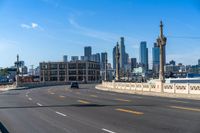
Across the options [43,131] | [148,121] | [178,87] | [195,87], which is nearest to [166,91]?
[178,87]

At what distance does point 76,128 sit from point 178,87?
2610cm

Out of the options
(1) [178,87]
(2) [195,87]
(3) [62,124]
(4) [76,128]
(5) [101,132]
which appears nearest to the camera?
(5) [101,132]

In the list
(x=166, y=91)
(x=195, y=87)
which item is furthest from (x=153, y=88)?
(x=195, y=87)

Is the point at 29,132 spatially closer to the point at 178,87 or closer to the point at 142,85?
the point at 178,87

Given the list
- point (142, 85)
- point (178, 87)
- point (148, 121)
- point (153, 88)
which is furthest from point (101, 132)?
point (142, 85)

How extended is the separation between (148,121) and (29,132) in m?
4.99

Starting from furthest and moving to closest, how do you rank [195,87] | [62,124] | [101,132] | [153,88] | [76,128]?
1. [153,88]
2. [195,87]
3. [62,124]
4. [76,128]
5. [101,132]

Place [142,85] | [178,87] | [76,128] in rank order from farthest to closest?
1. [142,85]
2. [178,87]
3. [76,128]

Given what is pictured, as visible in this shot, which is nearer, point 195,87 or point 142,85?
point 195,87

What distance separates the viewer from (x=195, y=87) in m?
35.4

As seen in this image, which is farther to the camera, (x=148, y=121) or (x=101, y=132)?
(x=148, y=121)

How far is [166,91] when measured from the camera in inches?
1640

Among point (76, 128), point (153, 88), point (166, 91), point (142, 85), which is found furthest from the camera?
point (142, 85)

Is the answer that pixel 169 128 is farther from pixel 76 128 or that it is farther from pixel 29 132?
pixel 29 132
